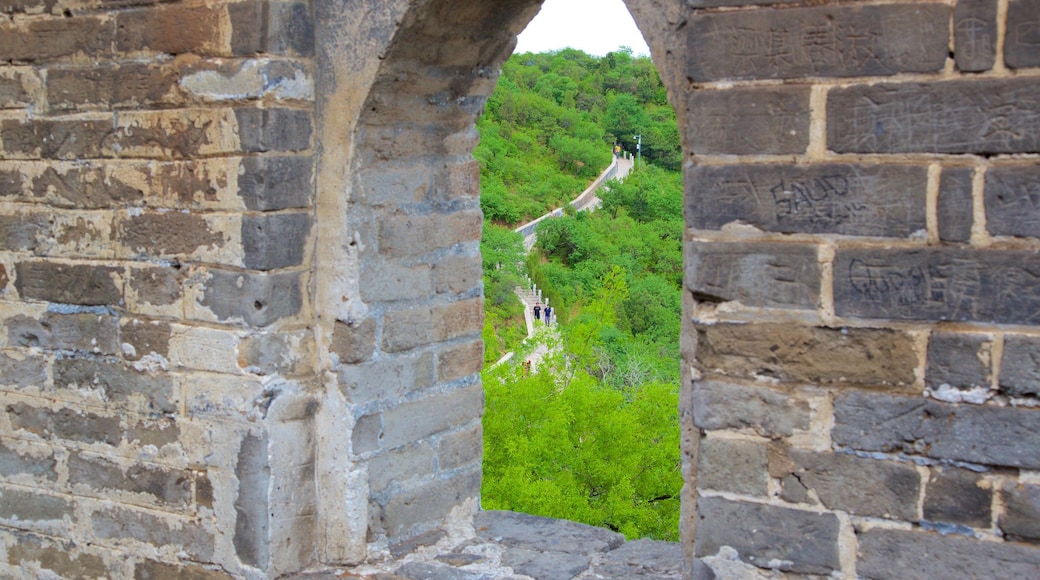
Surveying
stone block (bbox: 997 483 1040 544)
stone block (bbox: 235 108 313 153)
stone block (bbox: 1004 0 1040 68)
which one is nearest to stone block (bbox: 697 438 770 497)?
stone block (bbox: 997 483 1040 544)

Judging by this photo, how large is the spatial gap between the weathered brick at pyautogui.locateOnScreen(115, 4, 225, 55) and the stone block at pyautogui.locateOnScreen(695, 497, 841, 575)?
203cm

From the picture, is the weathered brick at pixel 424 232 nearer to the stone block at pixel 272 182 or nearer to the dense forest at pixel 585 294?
the stone block at pixel 272 182

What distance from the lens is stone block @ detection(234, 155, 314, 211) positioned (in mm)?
3162

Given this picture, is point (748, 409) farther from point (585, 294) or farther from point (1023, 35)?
point (585, 294)

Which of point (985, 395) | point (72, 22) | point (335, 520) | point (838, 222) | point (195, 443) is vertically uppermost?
point (72, 22)

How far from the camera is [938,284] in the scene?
7.07ft

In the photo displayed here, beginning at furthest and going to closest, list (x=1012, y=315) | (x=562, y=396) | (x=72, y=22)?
1. (x=562, y=396)
2. (x=72, y=22)
3. (x=1012, y=315)

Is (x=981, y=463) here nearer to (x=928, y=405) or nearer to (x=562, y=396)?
(x=928, y=405)

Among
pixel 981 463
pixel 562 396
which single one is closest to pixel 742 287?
pixel 981 463

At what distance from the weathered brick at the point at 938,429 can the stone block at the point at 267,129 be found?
6.05 feet

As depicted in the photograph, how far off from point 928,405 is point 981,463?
0.15m

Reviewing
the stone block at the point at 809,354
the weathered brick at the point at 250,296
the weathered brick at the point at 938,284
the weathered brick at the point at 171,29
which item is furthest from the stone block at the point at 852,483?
the weathered brick at the point at 171,29

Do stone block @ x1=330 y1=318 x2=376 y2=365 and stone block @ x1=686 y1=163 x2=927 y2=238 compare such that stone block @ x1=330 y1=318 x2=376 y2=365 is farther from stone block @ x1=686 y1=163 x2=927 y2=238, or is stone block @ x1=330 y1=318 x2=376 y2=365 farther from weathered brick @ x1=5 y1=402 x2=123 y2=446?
stone block @ x1=686 y1=163 x2=927 y2=238

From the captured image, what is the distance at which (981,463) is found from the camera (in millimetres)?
2148
